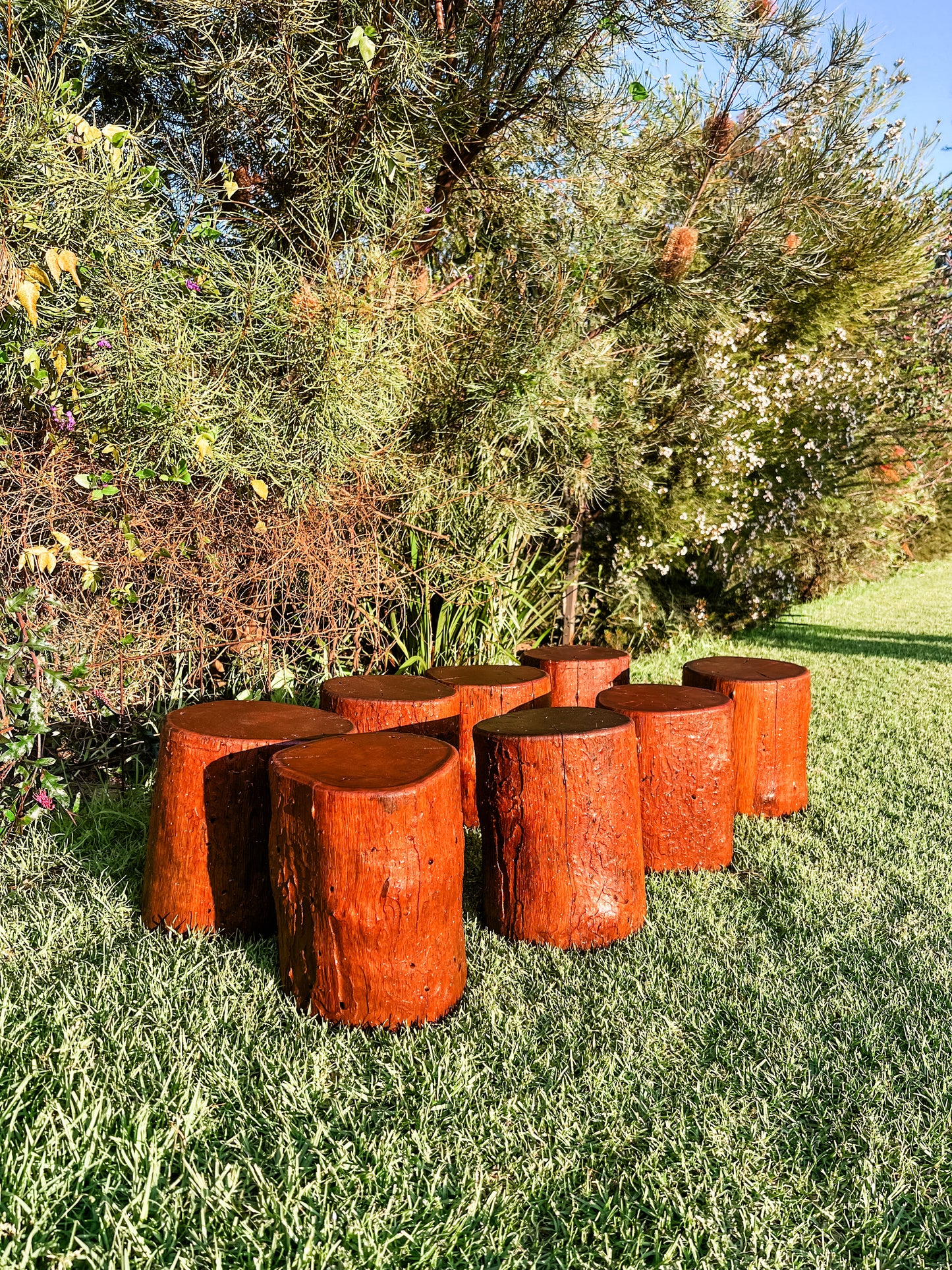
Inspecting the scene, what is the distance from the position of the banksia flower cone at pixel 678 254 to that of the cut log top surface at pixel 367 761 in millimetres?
2927

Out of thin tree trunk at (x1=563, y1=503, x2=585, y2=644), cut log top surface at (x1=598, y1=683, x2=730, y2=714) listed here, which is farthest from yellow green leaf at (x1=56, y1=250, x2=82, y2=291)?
thin tree trunk at (x1=563, y1=503, x2=585, y2=644)

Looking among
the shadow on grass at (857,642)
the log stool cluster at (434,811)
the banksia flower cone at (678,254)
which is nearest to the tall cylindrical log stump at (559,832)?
the log stool cluster at (434,811)

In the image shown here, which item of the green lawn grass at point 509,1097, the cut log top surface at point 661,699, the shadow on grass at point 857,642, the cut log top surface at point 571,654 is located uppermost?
the cut log top surface at point 571,654

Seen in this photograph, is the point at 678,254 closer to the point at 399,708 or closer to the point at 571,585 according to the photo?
the point at 571,585

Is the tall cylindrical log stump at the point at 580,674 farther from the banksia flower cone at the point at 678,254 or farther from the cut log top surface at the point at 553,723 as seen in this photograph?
the banksia flower cone at the point at 678,254

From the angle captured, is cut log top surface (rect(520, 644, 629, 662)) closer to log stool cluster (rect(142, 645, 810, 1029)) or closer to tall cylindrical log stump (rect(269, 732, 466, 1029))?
log stool cluster (rect(142, 645, 810, 1029))

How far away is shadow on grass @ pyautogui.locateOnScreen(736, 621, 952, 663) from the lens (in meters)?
7.20

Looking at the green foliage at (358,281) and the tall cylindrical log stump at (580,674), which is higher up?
the green foliage at (358,281)

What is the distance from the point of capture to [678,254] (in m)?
4.20

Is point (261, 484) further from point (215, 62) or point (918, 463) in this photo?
point (918, 463)

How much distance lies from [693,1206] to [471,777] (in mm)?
1986

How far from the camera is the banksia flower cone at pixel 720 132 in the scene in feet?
13.7

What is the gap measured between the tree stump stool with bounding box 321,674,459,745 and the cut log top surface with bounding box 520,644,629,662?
33.2 inches

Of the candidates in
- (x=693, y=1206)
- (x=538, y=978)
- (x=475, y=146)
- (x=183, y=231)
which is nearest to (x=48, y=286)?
(x=183, y=231)
